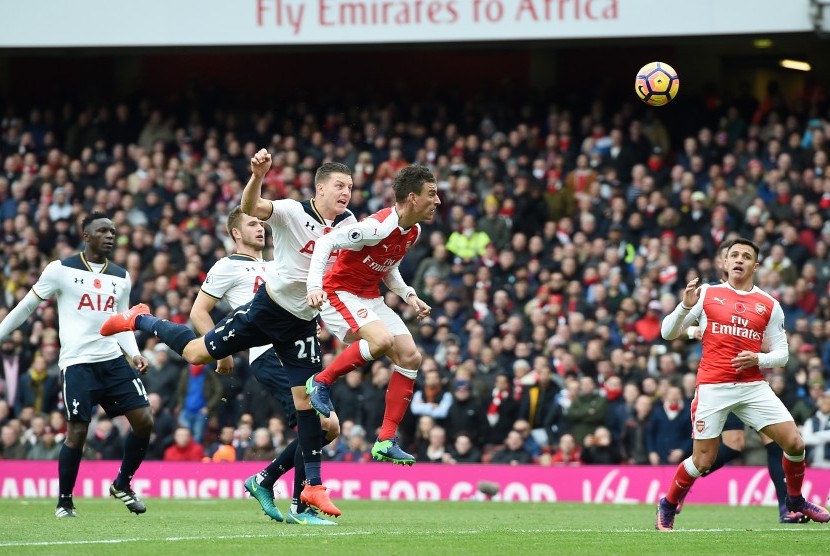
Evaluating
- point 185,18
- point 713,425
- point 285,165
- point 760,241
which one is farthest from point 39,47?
point 713,425

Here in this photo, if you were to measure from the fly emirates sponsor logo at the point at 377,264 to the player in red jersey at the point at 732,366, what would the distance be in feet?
7.01

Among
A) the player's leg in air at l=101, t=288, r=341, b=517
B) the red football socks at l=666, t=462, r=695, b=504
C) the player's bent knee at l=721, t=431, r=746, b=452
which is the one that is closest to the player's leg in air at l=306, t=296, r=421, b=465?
the player's leg in air at l=101, t=288, r=341, b=517

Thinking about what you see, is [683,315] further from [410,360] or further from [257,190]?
[257,190]

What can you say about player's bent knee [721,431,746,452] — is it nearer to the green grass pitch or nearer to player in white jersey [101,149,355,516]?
the green grass pitch

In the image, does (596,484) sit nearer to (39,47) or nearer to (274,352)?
(274,352)

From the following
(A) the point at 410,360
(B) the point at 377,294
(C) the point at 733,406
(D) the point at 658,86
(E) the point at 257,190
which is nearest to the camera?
(E) the point at 257,190

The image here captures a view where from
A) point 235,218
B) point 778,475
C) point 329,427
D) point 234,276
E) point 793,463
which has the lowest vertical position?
point 778,475

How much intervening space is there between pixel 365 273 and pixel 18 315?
10.4 ft

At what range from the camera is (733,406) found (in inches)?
427

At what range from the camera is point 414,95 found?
80.7ft

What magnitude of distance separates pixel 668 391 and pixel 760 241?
309 cm

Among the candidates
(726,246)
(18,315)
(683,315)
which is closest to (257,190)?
(18,315)

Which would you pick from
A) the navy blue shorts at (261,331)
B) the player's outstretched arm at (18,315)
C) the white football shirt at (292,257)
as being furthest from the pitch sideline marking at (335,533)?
the player's outstretched arm at (18,315)

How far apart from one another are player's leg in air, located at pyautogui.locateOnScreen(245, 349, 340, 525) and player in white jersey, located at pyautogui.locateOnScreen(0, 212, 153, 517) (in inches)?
47.4
